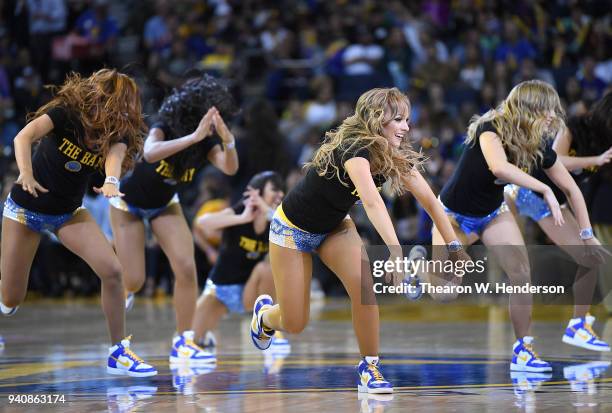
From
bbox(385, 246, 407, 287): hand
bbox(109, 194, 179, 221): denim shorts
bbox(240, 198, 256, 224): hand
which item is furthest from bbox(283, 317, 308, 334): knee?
bbox(240, 198, 256, 224): hand

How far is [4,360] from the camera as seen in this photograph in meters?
7.11

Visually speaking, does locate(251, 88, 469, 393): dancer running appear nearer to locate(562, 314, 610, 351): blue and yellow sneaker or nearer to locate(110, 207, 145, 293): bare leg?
locate(110, 207, 145, 293): bare leg

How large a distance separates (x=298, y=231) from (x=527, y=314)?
178cm

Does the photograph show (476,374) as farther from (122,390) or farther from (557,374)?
(122,390)

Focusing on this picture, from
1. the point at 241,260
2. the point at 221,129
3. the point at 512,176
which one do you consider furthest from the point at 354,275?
the point at 241,260

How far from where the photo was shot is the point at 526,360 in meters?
6.21

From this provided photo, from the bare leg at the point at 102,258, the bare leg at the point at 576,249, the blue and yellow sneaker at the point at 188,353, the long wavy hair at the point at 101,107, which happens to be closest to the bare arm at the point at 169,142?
the long wavy hair at the point at 101,107

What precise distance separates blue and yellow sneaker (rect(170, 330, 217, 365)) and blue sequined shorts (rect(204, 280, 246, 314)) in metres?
0.95

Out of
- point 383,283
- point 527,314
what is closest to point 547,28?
point 527,314

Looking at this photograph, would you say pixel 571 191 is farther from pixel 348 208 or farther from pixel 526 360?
pixel 348 208

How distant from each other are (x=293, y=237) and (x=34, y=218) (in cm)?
178

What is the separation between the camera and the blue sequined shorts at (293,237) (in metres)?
5.49

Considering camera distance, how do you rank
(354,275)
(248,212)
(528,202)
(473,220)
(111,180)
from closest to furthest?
(354,275) < (111,180) < (473,220) < (528,202) < (248,212)

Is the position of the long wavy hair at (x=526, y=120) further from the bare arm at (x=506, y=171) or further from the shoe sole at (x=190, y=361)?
the shoe sole at (x=190, y=361)
